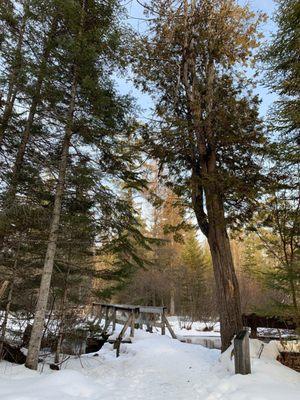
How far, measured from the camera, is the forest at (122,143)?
8117mm

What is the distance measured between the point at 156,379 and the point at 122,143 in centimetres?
611

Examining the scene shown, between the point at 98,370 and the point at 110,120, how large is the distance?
615 centimetres

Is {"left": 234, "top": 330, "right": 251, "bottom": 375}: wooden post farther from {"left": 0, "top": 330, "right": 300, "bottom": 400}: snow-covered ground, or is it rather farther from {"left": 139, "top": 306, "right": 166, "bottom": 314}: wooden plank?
{"left": 139, "top": 306, "right": 166, "bottom": 314}: wooden plank

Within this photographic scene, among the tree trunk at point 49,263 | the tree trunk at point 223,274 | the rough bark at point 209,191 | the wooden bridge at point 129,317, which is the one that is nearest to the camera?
the tree trunk at point 49,263

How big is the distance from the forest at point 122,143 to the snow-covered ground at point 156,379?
0.90m

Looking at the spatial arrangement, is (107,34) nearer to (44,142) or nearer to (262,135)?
(44,142)

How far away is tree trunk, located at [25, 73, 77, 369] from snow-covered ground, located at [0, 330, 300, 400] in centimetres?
41

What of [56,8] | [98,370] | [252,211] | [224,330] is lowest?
[98,370]

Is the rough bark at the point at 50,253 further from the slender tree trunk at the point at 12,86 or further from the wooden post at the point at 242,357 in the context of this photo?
the wooden post at the point at 242,357

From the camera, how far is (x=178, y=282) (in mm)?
27578

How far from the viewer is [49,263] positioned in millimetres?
7816

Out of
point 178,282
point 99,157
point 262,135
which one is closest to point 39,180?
point 99,157

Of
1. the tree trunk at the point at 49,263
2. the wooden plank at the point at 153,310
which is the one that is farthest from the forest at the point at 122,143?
the wooden plank at the point at 153,310

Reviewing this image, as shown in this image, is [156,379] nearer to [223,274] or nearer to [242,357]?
[242,357]
